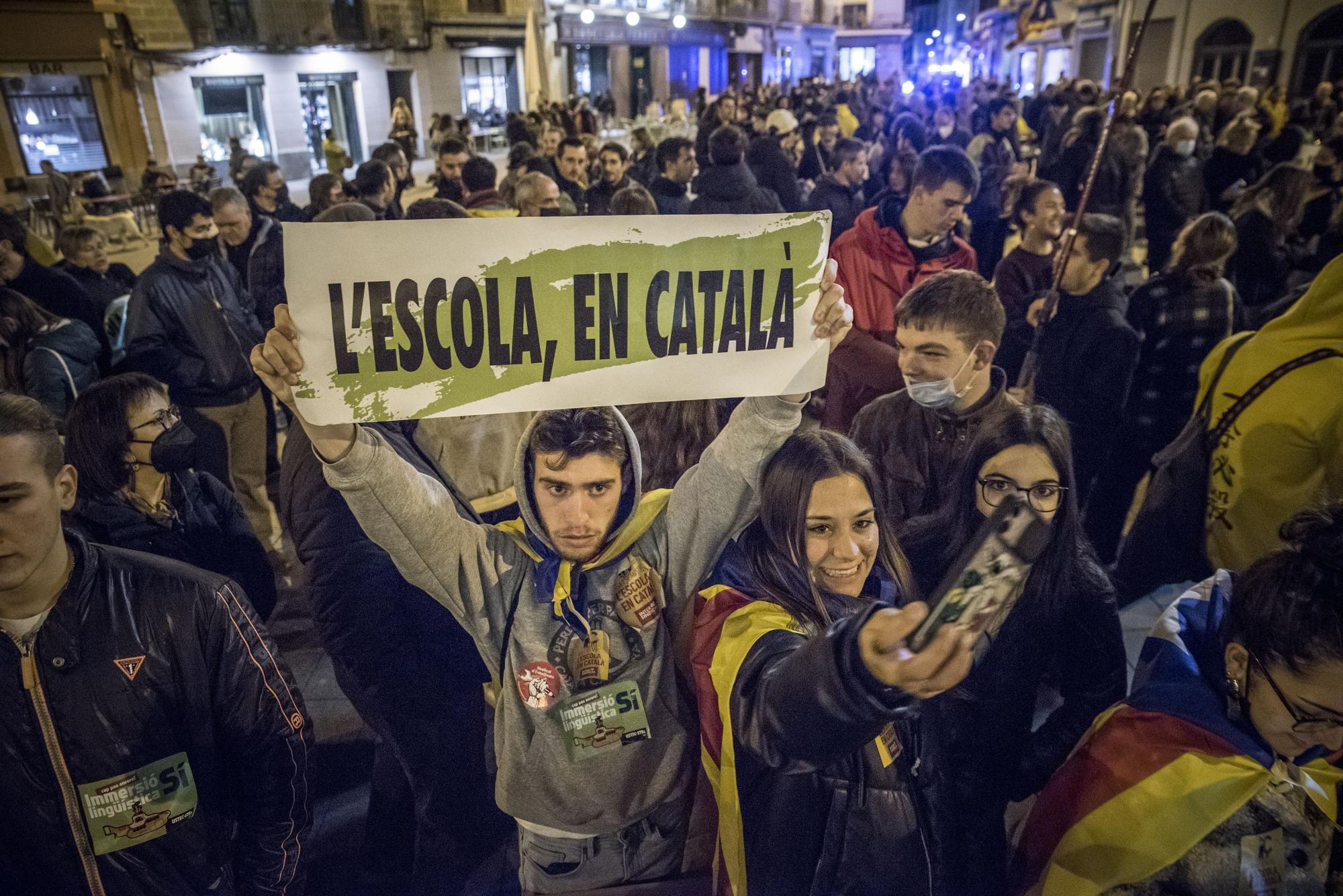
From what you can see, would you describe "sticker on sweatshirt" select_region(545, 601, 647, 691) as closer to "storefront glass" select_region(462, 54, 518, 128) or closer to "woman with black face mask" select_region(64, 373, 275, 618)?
"woman with black face mask" select_region(64, 373, 275, 618)

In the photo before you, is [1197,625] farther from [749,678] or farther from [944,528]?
[749,678]

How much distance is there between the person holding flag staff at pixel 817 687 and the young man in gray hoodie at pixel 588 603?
12cm

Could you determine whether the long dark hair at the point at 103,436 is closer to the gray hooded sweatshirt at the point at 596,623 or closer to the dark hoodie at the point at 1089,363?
the gray hooded sweatshirt at the point at 596,623

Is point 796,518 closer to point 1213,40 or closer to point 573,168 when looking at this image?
point 573,168

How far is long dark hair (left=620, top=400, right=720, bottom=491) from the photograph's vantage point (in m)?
2.82

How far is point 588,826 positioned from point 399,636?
37.5 inches

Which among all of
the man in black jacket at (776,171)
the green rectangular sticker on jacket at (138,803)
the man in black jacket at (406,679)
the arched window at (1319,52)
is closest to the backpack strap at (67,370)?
the man in black jacket at (406,679)

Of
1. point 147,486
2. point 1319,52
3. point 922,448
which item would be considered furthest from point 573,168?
point 1319,52

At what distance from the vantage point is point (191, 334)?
4.13 meters

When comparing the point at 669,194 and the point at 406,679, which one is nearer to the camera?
the point at 406,679

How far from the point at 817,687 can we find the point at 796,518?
54cm

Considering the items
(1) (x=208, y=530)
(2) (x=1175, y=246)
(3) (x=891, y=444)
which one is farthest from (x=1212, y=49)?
(1) (x=208, y=530)

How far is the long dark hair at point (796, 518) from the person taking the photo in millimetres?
1797

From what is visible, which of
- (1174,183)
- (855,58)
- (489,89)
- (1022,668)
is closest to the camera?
(1022,668)
